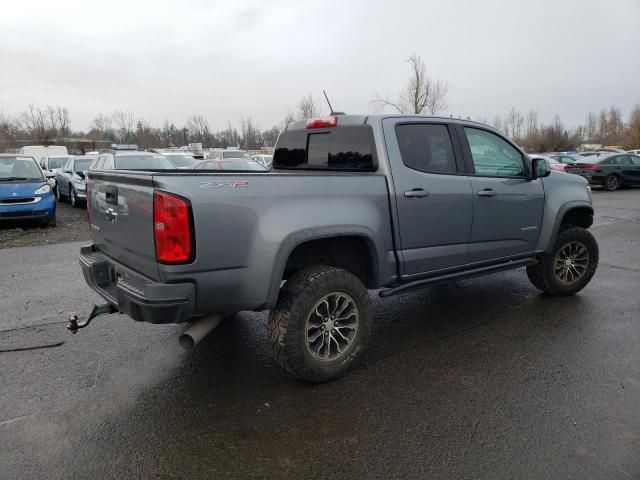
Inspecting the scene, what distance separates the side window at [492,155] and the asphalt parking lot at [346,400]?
149cm

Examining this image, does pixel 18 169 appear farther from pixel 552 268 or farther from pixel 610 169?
pixel 610 169

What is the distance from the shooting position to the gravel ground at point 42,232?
926 cm

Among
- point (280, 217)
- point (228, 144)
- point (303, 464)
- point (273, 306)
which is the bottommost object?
point (303, 464)

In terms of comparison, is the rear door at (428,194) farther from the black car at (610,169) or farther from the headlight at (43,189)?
the black car at (610,169)

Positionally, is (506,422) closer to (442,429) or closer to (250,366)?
(442,429)

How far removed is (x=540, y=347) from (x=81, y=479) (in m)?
3.59

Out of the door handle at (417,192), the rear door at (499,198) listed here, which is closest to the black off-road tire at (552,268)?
the rear door at (499,198)

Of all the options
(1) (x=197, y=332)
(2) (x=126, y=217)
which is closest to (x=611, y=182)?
(1) (x=197, y=332)

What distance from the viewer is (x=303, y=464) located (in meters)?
2.62

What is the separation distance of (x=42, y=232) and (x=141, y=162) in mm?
3018

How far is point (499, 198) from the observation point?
4.53 meters

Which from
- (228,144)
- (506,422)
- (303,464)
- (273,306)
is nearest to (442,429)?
(506,422)

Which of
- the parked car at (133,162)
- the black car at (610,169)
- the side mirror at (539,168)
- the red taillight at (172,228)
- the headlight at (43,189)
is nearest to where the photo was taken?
the red taillight at (172,228)

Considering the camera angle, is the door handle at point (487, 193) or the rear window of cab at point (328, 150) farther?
the door handle at point (487, 193)
